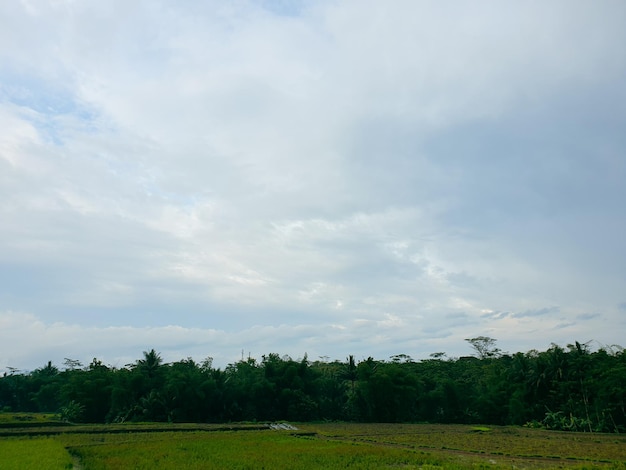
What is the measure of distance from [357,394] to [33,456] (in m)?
32.1

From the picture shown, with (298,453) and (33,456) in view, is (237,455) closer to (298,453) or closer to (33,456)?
(298,453)

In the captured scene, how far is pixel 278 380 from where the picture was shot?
147 ft

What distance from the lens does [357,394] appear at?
148 feet

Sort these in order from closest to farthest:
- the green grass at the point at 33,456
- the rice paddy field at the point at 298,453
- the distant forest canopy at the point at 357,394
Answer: the green grass at the point at 33,456 → the rice paddy field at the point at 298,453 → the distant forest canopy at the point at 357,394

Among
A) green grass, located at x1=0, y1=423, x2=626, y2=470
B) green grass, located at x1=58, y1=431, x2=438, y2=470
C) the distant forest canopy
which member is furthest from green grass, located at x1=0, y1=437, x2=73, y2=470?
the distant forest canopy

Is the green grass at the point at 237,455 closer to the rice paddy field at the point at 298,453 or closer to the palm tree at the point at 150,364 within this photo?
the rice paddy field at the point at 298,453

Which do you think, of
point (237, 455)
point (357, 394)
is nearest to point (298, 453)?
point (237, 455)

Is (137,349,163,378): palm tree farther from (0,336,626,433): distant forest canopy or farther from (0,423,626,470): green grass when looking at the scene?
(0,423,626,470): green grass

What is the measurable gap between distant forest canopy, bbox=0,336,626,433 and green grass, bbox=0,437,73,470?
1898cm

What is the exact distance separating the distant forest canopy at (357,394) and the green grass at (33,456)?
1898cm

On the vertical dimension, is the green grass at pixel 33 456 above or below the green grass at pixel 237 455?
above

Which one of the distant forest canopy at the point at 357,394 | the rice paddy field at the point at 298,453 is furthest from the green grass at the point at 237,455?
the distant forest canopy at the point at 357,394

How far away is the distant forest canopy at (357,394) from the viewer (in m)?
38.2

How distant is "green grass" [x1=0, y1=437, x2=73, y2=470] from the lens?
15.2 m
